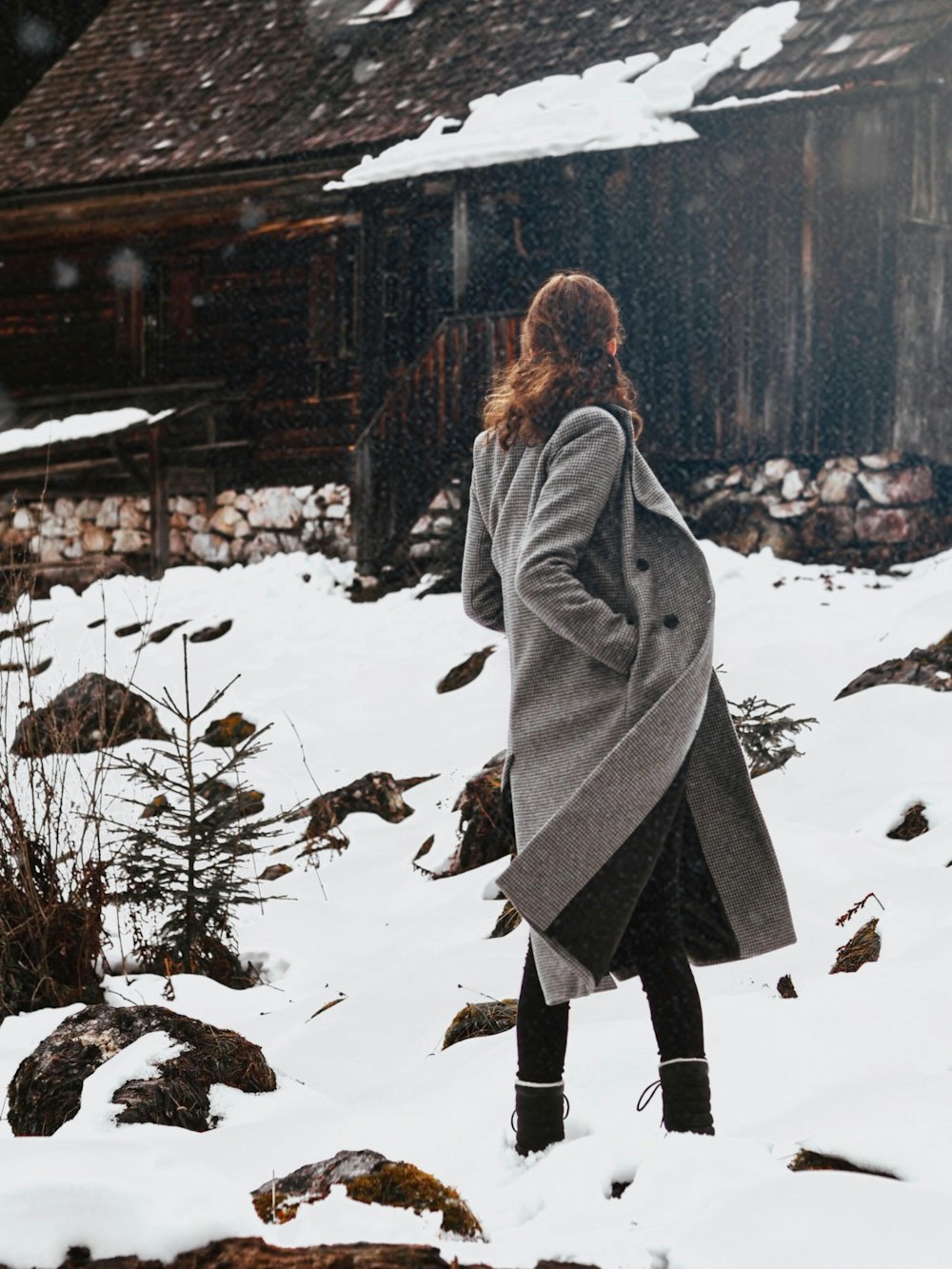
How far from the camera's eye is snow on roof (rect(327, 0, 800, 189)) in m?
10.9

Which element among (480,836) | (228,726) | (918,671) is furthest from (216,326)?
(480,836)

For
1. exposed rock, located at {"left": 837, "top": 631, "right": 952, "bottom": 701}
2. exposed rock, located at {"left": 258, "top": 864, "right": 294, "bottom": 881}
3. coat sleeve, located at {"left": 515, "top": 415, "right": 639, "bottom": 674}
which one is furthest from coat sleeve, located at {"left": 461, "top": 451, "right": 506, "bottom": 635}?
exposed rock, located at {"left": 837, "top": 631, "right": 952, "bottom": 701}

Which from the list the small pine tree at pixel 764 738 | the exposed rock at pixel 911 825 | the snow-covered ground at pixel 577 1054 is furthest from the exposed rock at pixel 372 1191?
the small pine tree at pixel 764 738

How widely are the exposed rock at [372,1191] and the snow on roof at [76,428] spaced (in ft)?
36.5

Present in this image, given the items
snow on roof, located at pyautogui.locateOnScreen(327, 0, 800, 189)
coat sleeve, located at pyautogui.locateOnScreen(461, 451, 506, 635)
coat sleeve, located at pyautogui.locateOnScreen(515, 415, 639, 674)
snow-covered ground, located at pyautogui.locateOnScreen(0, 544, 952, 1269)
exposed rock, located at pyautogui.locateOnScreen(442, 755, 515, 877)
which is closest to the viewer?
snow-covered ground, located at pyautogui.locateOnScreen(0, 544, 952, 1269)

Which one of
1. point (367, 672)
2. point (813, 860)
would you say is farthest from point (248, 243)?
point (813, 860)

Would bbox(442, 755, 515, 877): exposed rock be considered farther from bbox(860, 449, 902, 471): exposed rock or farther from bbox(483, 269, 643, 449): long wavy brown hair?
bbox(860, 449, 902, 471): exposed rock

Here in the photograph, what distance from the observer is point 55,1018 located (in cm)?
451

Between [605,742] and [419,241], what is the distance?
1139 centimetres

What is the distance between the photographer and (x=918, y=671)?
670 centimetres

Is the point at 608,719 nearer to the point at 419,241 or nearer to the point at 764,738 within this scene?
the point at 764,738

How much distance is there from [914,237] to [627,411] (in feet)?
29.4

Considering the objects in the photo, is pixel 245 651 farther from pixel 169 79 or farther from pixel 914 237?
pixel 169 79

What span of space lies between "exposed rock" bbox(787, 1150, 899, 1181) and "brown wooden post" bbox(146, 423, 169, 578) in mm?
11671
